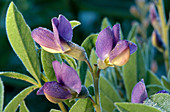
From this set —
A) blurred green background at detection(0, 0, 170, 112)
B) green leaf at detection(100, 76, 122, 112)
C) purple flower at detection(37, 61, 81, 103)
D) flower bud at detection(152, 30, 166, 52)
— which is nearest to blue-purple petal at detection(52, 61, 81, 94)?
purple flower at detection(37, 61, 81, 103)

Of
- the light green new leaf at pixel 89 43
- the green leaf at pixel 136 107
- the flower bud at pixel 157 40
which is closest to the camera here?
the green leaf at pixel 136 107

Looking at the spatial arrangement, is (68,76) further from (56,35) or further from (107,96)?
(107,96)

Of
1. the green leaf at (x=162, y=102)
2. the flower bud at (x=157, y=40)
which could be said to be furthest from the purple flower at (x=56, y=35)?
the flower bud at (x=157, y=40)

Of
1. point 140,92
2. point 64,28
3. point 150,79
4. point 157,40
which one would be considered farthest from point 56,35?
point 157,40

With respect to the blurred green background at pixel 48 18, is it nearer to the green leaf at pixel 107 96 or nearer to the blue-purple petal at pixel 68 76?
the green leaf at pixel 107 96

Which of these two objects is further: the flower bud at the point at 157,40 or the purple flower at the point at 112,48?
the flower bud at the point at 157,40

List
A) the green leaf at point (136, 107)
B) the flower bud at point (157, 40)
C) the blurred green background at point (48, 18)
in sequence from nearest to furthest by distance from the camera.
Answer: the green leaf at point (136, 107), the flower bud at point (157, 40), the blurred green background at point (48, 18)

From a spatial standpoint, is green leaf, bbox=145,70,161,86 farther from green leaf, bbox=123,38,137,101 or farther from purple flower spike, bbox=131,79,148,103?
purple flower spike, bbox=131,79,148,103
